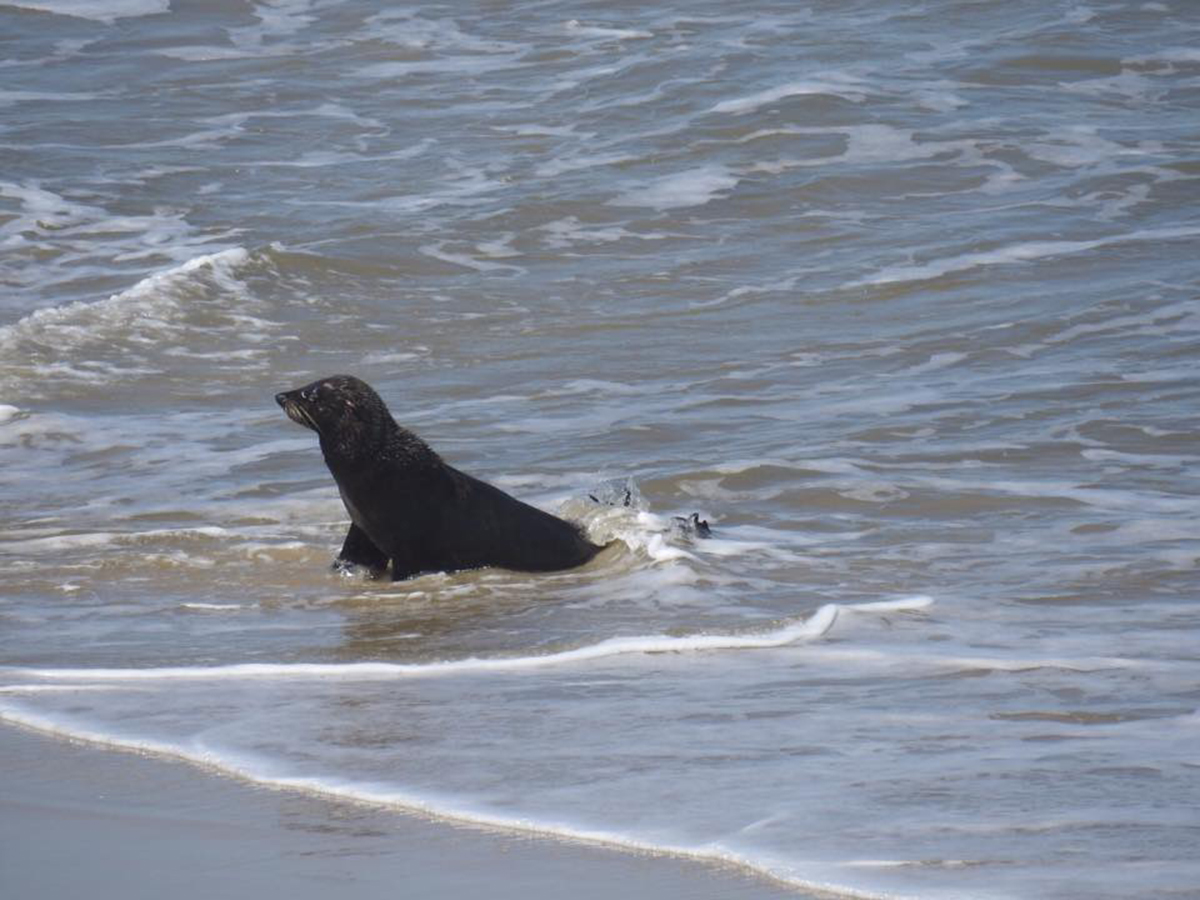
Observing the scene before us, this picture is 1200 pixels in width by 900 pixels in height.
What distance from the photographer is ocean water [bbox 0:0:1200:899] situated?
5.04 meters

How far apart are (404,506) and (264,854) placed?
12.1ft

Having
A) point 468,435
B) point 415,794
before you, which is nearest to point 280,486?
point 468,435

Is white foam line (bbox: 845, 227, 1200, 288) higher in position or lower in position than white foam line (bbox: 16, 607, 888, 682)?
lower

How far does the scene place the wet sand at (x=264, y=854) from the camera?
403cm

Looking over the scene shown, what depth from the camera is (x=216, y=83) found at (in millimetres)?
21266

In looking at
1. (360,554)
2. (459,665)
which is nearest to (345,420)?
(360,554)

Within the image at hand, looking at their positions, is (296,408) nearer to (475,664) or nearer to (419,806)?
(475,664)

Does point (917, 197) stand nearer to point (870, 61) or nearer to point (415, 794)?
point (870, 61)

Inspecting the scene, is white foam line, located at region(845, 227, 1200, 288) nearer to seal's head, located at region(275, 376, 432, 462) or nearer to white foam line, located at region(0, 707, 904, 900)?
seal's head, located at region(275, 376, 432, 462)

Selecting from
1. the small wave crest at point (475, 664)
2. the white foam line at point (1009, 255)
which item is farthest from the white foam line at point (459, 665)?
the white foam line at point (1009, 255)

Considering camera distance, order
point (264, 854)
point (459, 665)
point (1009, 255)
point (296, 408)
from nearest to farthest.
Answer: point (264, 854) → point (459, 665) → point (296, 408) → point (1009, 255)

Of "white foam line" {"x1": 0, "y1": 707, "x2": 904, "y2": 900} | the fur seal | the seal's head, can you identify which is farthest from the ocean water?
the seal's head

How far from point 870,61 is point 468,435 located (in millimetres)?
11178

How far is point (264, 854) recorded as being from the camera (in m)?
4.28
